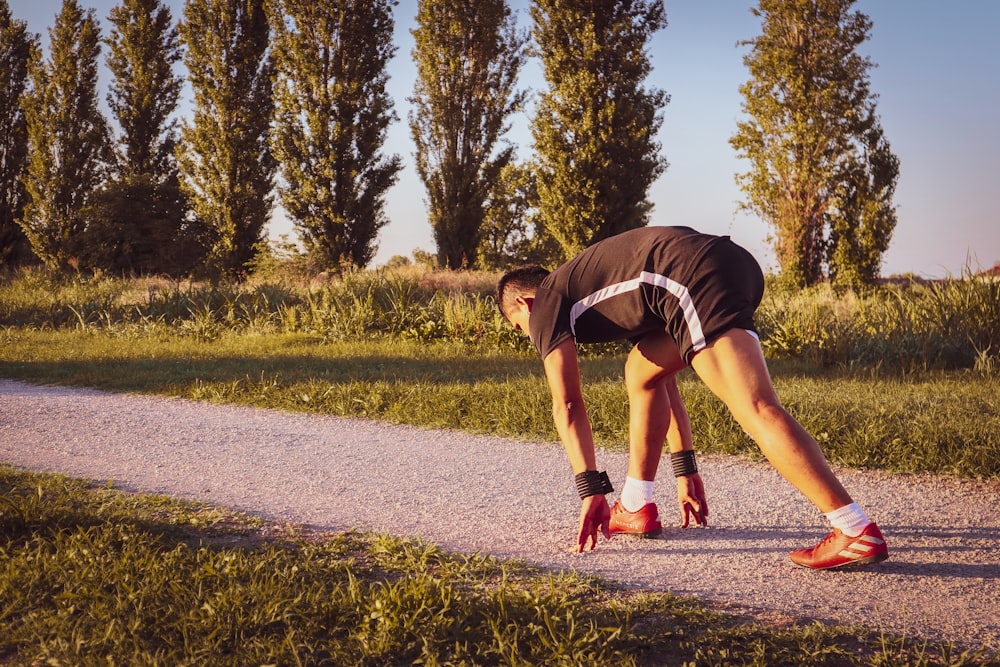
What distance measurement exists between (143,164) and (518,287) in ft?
110

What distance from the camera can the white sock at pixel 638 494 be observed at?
410cm

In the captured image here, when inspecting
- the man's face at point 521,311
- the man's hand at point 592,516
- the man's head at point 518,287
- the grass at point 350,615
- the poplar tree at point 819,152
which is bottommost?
the grass at point 350,615

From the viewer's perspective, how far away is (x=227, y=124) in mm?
29109

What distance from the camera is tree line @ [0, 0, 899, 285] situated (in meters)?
23.7

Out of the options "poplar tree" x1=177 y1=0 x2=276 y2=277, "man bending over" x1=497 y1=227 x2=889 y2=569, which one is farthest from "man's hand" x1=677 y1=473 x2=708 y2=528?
"poplar tree" x1=177 y1=0 x2=276 y2=277

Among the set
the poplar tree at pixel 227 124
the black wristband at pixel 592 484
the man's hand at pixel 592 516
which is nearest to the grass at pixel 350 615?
the man's hand at pixel 592 516

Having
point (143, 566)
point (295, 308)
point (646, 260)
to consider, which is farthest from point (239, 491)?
point (295, 308)

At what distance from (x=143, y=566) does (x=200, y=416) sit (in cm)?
436

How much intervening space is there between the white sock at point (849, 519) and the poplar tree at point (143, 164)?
3027 cm

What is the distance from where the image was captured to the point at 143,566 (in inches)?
137

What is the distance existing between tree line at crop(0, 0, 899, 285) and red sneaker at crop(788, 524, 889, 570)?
20.5m

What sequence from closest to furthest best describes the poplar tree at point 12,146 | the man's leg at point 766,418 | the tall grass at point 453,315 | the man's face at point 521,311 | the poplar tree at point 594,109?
the man's leg at point 766,418 < the man's face at point 521,311 < the tall grass at point 453,315 < the poplar tree at point 594,109 < the poplar tree at point 12,146

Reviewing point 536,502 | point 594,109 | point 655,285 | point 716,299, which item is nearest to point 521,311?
point 655,285

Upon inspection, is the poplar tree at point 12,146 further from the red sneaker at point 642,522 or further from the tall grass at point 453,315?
the red sneaker at point 642,522
